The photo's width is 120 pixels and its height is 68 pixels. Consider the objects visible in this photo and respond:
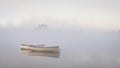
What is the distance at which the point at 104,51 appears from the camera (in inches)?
84.4

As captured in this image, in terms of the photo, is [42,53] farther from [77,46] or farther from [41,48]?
[77,46]

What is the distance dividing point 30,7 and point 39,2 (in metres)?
0.10

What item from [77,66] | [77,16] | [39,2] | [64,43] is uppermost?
[39,2]

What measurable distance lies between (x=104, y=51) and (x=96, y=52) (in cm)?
8

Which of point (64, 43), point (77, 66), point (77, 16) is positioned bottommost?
point (77, 66)

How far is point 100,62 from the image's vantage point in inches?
84.4

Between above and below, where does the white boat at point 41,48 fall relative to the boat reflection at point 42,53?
above

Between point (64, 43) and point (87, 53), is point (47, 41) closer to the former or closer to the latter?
point (64, 43)

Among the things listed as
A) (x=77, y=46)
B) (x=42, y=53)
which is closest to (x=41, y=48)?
(x=42, y=53)

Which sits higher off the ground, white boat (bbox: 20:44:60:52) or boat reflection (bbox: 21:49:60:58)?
white boat (bbox: 20:44:60:52)

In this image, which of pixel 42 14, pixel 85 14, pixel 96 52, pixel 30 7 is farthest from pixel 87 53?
pixel 30 7

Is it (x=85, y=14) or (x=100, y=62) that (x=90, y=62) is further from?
(x=85, y=14)

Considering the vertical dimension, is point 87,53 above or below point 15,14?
below

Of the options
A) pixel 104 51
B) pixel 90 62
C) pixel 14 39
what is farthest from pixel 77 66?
pixel 14 39
